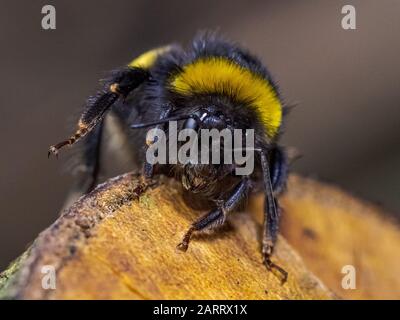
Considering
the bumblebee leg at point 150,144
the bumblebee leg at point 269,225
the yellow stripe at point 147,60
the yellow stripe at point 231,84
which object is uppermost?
the yellow stripe at point 147,60

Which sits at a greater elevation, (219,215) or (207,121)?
(207,121)

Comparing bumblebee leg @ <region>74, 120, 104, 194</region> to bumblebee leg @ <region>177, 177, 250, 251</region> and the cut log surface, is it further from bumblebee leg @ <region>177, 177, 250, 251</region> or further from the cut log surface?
bumblebee leg @ <region>177, 177, 250, 251</region>

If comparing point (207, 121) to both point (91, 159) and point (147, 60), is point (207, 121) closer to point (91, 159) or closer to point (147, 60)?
point (147, 60)

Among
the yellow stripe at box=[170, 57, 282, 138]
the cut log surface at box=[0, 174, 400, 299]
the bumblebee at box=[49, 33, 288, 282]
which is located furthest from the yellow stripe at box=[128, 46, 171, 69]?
the cut log surface at box=[0, 174, 400, 299]

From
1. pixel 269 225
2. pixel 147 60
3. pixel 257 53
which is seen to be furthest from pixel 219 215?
pixel 257 53

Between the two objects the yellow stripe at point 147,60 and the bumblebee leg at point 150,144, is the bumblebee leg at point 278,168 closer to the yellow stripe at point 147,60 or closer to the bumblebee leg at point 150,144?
the bumblebee leg at point 150,144

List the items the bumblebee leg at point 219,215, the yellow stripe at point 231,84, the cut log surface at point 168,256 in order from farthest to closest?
the yellow stripe at point 231,84 < the bumblebee leg at point 219,215 < the cut log surface at point 168,256

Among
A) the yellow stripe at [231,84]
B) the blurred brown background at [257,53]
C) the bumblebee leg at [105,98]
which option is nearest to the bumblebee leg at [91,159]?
the bumblebee leg at [105,98]

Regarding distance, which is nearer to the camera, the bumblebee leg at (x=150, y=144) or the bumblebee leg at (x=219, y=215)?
the bumblebee leg at (x=219, y=215)

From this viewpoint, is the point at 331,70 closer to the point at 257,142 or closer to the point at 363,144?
the point at 363,144
